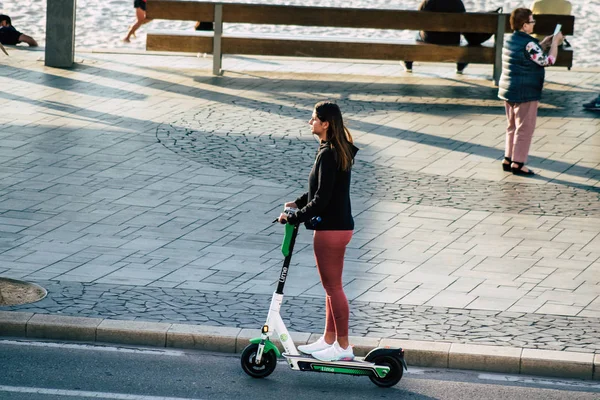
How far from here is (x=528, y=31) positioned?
42.1 ft

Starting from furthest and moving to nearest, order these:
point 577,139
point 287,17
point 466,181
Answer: point 287,17, point 577,139, point 466,181

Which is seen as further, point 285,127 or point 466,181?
point 285,127

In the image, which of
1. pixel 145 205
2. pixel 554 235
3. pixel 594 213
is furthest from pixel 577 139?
pixel 145 205

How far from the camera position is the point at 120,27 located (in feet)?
92.5

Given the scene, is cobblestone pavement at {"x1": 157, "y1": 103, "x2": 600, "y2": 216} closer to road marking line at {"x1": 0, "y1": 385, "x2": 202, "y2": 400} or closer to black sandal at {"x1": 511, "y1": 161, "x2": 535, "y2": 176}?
black sandal at {"x1": 511, "y1": 161, "x2": 535, "y2": 176}

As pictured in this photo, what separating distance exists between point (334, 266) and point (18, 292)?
260cm

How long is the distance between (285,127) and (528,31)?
11.6 ft

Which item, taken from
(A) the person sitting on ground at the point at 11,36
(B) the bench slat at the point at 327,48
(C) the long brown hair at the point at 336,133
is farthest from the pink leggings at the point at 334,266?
(A) the person sitting on ground at the point at 11,36

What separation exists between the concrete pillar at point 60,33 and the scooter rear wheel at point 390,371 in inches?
482

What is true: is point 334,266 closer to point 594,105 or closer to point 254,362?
point 254,362

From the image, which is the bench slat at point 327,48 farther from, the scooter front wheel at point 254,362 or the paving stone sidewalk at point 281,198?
the scooter front wheel at point 254,362

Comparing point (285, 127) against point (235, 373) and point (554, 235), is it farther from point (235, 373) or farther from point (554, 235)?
point (235, 373)

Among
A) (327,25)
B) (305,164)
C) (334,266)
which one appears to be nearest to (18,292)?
(334,266)

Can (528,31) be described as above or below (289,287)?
above
